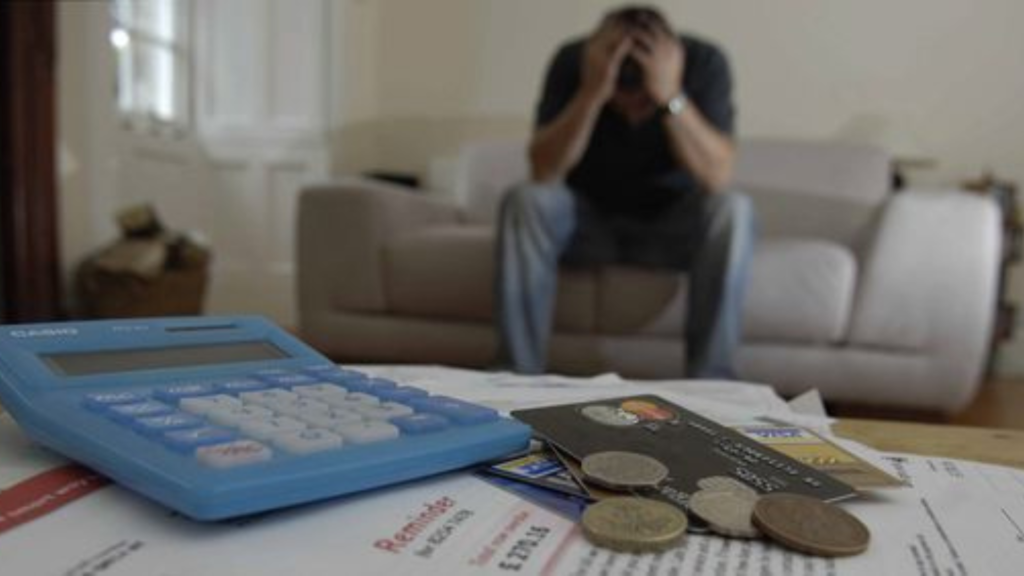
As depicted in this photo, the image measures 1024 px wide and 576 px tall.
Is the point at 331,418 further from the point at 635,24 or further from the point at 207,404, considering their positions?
the point at 635,24


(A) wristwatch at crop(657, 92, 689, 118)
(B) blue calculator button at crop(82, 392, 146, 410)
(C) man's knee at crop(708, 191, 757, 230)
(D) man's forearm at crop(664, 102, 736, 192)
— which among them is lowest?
(B) blue calculator button at crop(82, 392, 146, 410)

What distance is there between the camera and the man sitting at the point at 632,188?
129 cm

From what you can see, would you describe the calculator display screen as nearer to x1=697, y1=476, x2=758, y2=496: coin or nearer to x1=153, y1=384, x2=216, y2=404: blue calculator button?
x1=153, y1=384, x2=216, y2=404: blue calculator button

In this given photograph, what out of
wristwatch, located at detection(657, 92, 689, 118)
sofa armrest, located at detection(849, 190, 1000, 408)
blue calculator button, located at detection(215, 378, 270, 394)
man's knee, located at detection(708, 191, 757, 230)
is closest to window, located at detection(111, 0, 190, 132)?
wristwatch, located at detection(657, 92, 689, 118)

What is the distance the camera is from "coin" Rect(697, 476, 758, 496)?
1.05 ft

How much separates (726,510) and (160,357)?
30 cm

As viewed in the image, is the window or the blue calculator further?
the window

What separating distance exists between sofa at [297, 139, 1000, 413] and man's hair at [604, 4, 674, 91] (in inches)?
14.4

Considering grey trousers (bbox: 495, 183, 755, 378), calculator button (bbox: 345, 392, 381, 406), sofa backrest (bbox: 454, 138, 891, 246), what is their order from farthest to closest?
1. sofa backrest (bbox: 454, 138, 891, 246)
2. grey trousers (bbox: 495, 183, 755, 378)
3. calculator button (bbox: 345, 392, 381, 406)

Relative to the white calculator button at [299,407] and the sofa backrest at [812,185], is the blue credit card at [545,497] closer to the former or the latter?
the white calculator button at [299,407]

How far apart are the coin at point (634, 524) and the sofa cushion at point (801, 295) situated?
3.77 ft

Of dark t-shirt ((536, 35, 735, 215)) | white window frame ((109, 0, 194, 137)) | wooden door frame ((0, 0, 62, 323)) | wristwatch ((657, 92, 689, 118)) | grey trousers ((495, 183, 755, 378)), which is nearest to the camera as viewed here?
grey trousers ((495, 183, 755, 378))

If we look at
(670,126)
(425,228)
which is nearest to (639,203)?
(670,126)

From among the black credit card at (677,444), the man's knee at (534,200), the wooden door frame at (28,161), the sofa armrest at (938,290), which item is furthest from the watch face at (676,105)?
the wooden door frame at (28,161)
